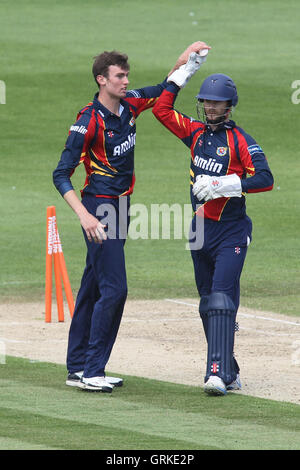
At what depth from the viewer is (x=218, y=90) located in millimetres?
8820

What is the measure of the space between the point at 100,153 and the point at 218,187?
0.90m

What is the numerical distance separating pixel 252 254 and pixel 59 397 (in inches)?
329

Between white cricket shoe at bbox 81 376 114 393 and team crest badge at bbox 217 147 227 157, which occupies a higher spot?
team crest badge at bbox 217 147 227 157

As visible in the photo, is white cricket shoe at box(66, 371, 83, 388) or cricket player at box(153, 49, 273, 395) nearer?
cricket player at box(153, 49, 273, 395)

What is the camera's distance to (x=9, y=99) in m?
28.9

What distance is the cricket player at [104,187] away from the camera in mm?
8625

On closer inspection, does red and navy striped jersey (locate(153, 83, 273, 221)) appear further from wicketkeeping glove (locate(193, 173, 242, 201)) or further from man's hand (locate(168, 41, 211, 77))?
man's hand (locate(168, 41, 211, 77))

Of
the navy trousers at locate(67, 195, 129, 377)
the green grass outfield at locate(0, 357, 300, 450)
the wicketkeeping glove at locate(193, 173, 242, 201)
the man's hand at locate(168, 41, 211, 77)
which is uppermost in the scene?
the man's hand at locate(168, 41, 211, 77)

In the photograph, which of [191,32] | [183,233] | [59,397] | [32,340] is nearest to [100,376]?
[59,397]

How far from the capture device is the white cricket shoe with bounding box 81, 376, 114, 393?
8.59 metres

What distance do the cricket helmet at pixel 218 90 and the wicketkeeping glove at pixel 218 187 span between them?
2.14 ft

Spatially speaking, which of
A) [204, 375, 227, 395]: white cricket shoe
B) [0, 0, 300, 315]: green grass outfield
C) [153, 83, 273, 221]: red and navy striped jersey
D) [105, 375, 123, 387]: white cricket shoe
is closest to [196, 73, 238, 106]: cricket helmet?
[153, 83, 273, 221]: red and navy striped jersey

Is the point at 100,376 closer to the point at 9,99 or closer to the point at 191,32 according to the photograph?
the point at 9,99

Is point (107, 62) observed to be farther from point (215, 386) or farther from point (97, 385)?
point (215, 386)
